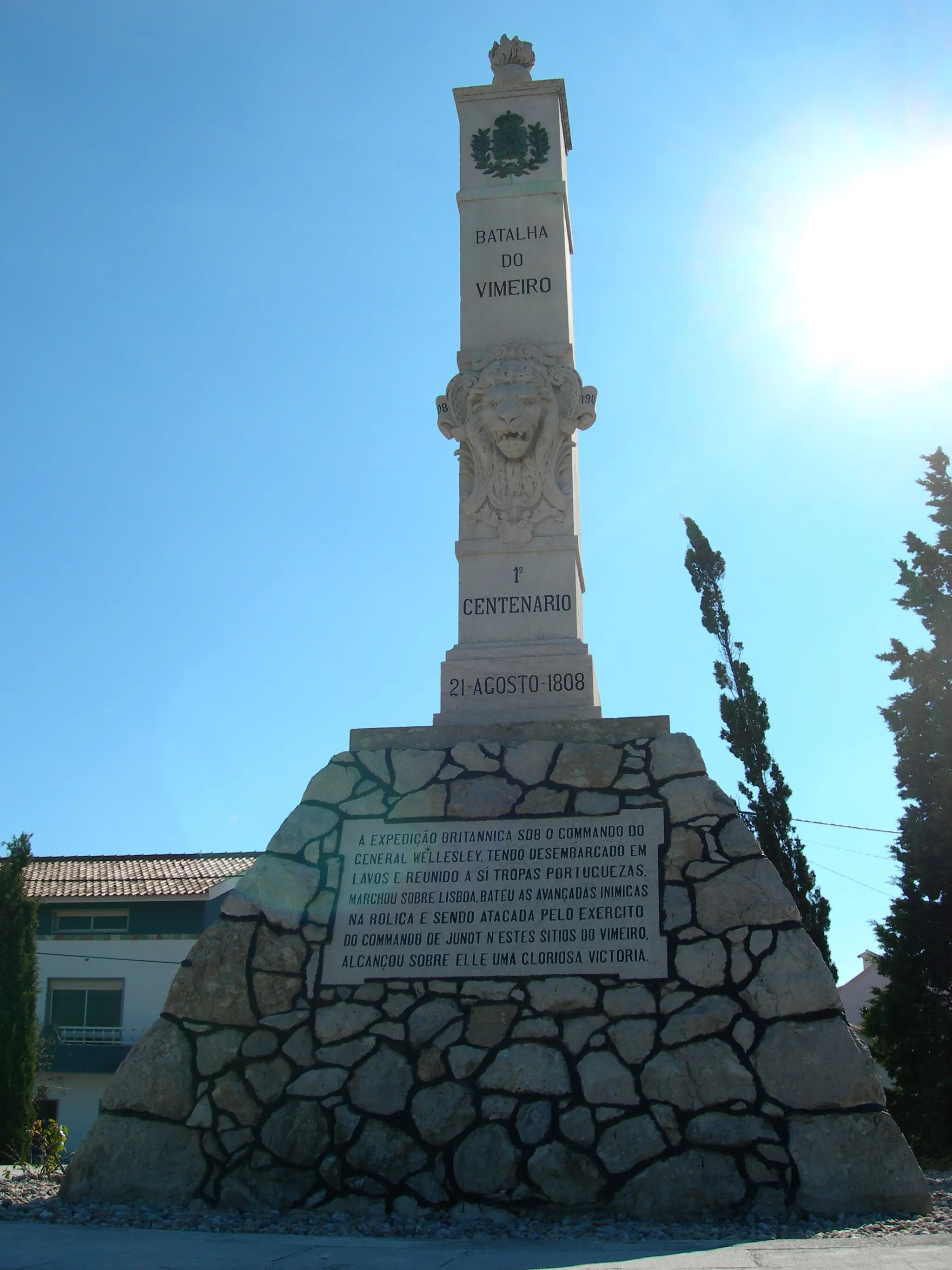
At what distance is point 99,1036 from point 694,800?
67.4ft

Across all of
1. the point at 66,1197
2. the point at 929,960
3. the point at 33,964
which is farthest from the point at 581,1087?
the point at 33,964

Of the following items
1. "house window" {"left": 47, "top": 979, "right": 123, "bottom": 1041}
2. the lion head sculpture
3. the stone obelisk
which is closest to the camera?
the stone obelisk

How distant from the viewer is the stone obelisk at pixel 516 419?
787cm

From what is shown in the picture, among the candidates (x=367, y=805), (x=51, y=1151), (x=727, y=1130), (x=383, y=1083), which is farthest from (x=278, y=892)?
(x=51, y=1151)

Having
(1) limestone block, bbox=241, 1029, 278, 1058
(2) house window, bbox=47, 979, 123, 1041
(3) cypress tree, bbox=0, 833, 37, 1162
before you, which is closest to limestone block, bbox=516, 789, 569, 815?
(1) limestone block, bbox=241, 1029, 278, 1058

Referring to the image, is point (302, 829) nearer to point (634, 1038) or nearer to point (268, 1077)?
point (268, 1077)

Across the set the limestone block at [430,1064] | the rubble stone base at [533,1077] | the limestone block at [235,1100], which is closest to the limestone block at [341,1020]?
the rubble stone base at [533,1077]

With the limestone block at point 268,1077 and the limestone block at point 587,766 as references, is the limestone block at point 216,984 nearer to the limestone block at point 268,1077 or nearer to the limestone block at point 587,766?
the limestone block at point 268,1077

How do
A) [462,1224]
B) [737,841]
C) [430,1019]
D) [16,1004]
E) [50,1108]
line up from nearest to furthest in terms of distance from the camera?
[462,1224] → [430,1019] → [737,841] → [16,1004] → [50,1108]

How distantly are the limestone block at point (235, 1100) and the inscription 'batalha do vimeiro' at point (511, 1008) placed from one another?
0.05 ft

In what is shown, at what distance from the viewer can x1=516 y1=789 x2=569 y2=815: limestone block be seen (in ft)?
A: 22.4

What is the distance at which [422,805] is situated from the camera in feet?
23.2

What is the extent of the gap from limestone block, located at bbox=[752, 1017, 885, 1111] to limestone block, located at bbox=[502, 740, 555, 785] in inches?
76.9

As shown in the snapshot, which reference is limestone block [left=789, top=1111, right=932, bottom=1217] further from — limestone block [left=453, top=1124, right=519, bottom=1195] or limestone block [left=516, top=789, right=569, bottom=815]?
limestone block [left=516, top=789, right=569, bottom=815]
